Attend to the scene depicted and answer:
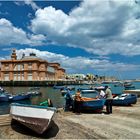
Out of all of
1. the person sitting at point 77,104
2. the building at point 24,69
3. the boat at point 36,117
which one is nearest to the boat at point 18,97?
the person sitting at point 77,104

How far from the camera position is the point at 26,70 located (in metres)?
134

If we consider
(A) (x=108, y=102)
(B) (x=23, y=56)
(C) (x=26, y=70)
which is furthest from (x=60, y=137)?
(B) (x=23, y=56)

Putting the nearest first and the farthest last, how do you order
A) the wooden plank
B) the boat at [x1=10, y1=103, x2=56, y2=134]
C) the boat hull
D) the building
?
the boat at [x1=10, y1=103, x2=56, y2=134] → the wooden plank → the boat hull → the building

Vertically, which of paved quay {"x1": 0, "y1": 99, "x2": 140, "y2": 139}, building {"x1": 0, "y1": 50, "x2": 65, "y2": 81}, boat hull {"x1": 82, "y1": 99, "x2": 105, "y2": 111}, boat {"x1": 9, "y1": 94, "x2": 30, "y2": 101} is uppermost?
building {"x1": 0, "y1": 50, "x2": 65, "y2": 81}

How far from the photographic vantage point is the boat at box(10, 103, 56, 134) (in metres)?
10.9

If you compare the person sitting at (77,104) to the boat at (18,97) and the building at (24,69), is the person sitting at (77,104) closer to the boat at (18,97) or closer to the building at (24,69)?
the boat at (18,97)

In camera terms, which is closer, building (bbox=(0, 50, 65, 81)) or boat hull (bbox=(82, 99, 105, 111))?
boat hull (bbox=(82, 99, 105, 111))

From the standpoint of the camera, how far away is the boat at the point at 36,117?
35.9 ft

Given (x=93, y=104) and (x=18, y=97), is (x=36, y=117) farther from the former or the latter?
(x=18, y=97)

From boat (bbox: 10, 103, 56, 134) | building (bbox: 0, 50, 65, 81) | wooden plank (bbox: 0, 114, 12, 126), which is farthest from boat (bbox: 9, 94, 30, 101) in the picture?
building (bbox: 0, 50, 65, 81)

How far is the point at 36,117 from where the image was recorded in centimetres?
1123

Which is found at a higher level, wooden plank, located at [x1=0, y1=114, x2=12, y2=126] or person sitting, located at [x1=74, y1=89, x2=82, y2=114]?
person sitting, located at [x1=74, y1=89, x2=82, y2=114]

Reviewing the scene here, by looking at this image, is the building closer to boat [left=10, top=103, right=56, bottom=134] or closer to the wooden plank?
the wooden plank

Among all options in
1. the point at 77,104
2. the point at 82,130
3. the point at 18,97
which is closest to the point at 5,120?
the point at 82,130
